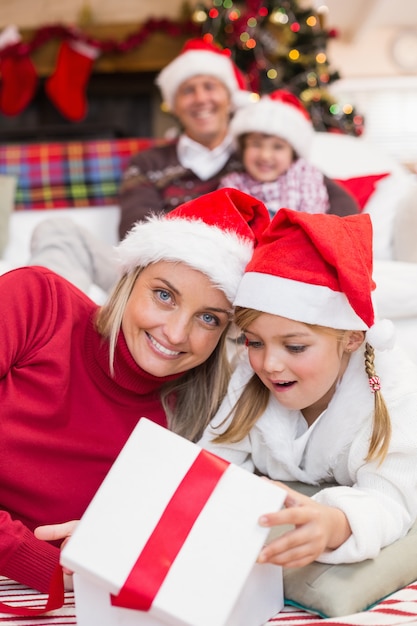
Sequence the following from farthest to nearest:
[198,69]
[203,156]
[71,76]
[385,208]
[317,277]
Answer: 1. [71,76]
2. [198,69]
3. [203,156]
4. [385,208]
5. [317,277]

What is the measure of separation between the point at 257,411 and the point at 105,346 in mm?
305

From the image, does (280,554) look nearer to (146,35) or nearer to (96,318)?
(96,318)

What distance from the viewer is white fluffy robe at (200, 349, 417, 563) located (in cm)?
105

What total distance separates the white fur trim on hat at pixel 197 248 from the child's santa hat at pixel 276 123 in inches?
48.7

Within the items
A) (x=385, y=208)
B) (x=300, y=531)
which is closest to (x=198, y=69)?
(x=385, y=208)

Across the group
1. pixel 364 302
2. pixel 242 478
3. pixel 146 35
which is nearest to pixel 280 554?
pixel 242 478

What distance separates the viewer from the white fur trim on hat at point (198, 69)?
275 centimetres

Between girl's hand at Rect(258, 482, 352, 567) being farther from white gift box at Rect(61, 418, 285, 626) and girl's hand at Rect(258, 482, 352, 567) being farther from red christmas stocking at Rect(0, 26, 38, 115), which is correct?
red christmas stocking at Rect(0, 26, 38, 115)

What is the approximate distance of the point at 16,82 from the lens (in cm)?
→ 473

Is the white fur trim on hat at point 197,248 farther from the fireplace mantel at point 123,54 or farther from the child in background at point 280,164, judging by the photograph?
the fireplace mantel at point 123,54

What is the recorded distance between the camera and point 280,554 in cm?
89

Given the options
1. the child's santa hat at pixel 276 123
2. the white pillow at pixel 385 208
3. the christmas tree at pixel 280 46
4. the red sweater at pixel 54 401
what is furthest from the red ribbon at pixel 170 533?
the christmas tree at pixel 280 46

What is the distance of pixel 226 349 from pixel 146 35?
383cm

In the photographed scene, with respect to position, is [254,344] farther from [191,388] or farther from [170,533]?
[170,533]
